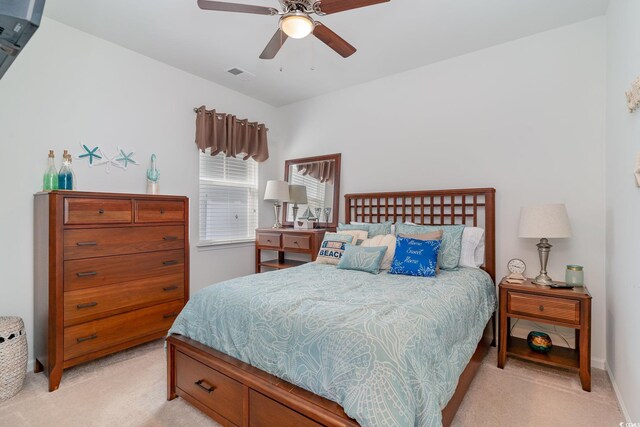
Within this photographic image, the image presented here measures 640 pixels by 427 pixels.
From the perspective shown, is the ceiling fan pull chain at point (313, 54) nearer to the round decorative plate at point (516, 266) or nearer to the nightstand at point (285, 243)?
the nightstand at point (285, 243)

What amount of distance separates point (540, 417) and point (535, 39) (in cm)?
302

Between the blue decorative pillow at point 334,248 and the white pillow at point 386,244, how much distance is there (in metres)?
0.19

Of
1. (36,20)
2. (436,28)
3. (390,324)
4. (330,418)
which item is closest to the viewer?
(36,20)

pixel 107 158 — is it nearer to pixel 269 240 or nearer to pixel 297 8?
pixel 269 240

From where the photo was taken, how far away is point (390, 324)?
1.40 metres

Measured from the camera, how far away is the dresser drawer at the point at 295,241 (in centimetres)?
370

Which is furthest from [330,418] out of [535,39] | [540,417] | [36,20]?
[535,39]

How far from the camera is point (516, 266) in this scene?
2.74 metres

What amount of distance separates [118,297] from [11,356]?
69cm

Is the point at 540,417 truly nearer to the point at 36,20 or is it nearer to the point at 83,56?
the point at 36,20

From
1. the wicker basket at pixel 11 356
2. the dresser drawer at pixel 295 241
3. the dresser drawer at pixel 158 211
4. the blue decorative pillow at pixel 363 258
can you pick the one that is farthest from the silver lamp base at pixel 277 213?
the wicker basket at pixel 11 356

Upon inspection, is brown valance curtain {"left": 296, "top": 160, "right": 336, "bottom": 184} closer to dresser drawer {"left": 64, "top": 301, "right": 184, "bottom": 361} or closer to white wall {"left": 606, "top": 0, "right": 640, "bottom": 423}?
dresser drawer {"left": 64, "top": 301, "right": 184, "bottom": 361}

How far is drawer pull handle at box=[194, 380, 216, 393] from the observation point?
5.79ft

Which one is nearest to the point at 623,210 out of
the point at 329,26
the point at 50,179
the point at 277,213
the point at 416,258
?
the point at 416,258
